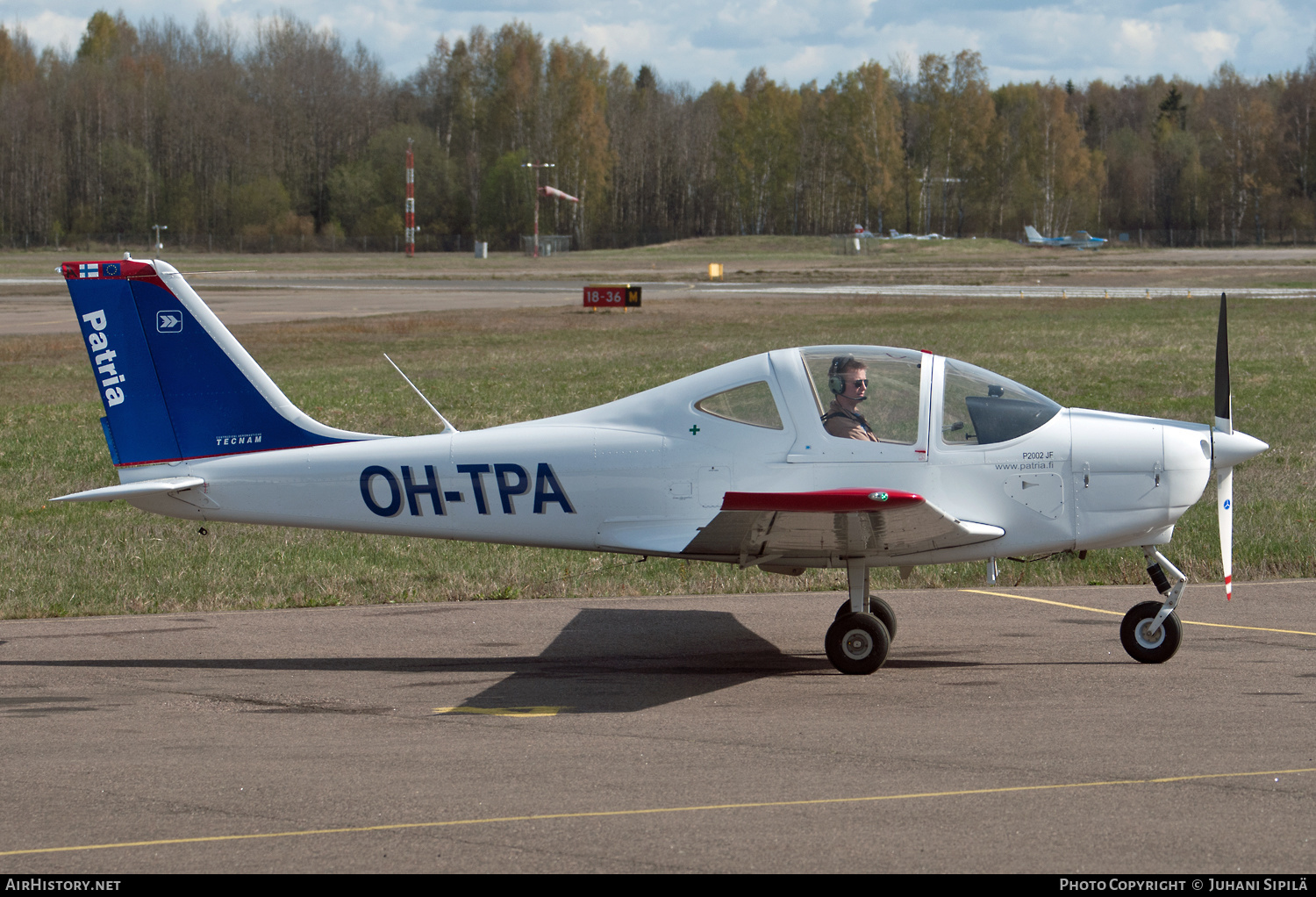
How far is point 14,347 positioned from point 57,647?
26763mm

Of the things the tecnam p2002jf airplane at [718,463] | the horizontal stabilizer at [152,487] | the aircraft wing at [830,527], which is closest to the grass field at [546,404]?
the horizontal stabilizer at [152,487]

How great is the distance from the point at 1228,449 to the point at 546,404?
47.7 ft

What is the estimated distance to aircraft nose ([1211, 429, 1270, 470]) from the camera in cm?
782

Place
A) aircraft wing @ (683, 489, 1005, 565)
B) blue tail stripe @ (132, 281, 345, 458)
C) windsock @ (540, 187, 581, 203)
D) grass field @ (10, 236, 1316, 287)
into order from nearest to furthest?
aircraft wing @ (683, 489, 1005, 565) → blue tail stripe @ (132, 281, 345, 458) → grass field @ (10, 236, 1316, 287) → windsock @ (540, 187, 581, 203)

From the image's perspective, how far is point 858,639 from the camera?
7.94 meters

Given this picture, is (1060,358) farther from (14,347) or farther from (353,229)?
(353,229)

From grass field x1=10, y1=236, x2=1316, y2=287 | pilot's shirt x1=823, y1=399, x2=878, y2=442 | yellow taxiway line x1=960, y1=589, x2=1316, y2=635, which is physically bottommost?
yellow taxiway line x1=960, y1=589, x2=1316, y2=635

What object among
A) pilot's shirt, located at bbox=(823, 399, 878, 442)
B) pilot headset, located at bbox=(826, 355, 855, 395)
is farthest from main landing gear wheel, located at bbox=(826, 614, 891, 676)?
pilot headset, located at bbox=(826, 355, 855, 395)

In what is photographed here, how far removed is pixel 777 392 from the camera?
26.2 ft

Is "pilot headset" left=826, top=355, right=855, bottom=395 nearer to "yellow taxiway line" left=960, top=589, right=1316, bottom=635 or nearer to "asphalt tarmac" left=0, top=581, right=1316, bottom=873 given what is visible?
"asphalt tarmac" left=0, top=581, right=1316, bottom=873

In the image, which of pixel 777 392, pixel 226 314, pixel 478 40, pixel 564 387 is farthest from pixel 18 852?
pixel 478 40

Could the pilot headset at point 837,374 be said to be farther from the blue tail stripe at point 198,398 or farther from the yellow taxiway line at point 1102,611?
the blue tail stripe at point 198,398

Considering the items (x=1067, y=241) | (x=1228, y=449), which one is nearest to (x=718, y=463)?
(x=1228, y=449)

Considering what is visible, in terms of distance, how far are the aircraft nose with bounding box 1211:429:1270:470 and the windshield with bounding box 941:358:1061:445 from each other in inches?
40.2
